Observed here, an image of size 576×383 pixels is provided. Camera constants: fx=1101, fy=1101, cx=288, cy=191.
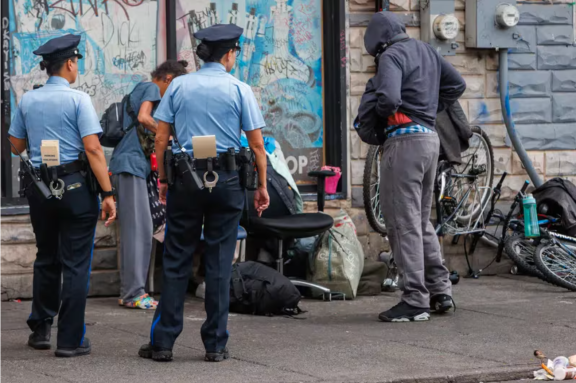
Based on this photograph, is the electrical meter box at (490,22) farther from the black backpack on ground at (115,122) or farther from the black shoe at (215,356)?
the black shoe at (215,356)

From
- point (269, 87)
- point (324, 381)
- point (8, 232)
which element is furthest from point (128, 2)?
point (324, 381)

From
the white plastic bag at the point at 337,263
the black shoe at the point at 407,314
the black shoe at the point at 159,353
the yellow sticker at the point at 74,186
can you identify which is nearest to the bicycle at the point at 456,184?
the white plastic bag at the point at 337,263

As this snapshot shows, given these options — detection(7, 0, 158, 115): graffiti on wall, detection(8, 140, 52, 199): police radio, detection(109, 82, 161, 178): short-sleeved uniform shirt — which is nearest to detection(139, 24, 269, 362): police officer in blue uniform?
detection(8, 140, 52, 199): police radio

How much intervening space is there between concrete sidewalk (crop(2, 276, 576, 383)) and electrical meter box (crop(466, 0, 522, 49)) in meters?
2.53

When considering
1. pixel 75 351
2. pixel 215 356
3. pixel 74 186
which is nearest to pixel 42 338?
pixel 75 351

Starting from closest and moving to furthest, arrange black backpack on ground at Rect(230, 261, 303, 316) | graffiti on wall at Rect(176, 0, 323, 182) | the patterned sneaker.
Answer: black backpack on ground at Rect(230, 261, 303, 316)
the patterned sneaker
graffiti on wall at Rect(176, 0, 323, 182)

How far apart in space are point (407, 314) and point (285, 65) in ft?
10.2

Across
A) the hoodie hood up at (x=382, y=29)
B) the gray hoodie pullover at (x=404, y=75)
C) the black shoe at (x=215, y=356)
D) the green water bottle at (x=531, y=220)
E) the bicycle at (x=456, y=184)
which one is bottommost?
the black shoe at (x=215, y=356)

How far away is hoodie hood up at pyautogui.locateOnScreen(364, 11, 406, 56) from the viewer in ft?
25.3

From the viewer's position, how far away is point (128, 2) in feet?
30.6

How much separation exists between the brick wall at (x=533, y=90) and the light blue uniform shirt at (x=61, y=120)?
166 inches

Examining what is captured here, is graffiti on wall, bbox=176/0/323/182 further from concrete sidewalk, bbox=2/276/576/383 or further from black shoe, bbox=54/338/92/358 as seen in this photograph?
black shoe, bbox=54/338/92/358

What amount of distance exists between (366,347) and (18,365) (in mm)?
2085

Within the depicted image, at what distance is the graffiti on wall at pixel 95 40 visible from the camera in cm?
893
